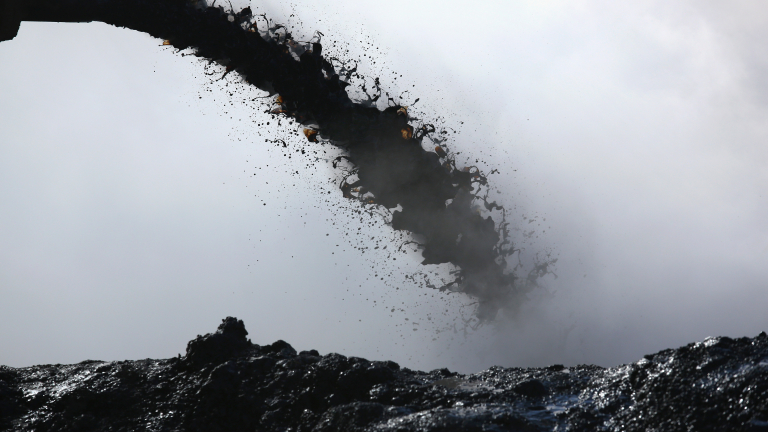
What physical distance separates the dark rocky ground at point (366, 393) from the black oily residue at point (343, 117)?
7.09 meters

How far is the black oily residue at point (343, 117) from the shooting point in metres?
11.6

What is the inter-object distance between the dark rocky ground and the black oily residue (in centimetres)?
709

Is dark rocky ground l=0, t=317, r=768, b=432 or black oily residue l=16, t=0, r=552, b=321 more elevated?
black oily residue l=16, t=0, r=552, b=321

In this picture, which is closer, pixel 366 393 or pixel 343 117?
pixel 366 393

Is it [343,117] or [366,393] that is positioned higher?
[343,117]

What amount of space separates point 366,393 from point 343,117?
8.60 meters

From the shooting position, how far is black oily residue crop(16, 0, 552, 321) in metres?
11.6

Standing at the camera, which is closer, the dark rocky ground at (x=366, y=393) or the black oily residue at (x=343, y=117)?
the dark rocky ground at (x=366, y=393)

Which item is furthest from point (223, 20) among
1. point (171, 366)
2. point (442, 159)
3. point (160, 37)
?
point (171, 366)

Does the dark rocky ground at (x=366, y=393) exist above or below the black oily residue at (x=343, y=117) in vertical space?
below

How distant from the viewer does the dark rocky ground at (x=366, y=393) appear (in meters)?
4.04

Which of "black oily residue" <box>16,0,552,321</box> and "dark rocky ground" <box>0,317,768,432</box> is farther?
"black oily residue" <box>16,0,552,321</box>

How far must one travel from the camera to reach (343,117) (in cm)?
1273

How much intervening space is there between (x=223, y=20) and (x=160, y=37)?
4.63 ft
